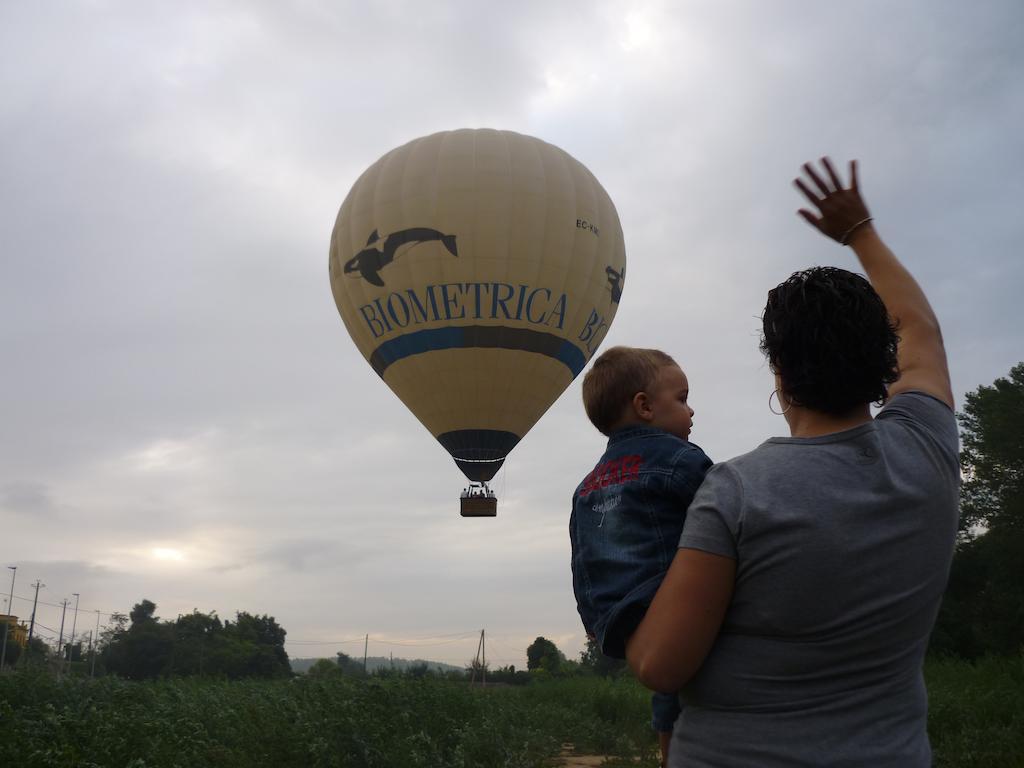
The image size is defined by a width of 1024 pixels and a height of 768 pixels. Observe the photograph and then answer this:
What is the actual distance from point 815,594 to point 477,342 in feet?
64.0

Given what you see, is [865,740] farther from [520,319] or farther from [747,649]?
[520,319]

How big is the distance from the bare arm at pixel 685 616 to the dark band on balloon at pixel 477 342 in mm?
19358

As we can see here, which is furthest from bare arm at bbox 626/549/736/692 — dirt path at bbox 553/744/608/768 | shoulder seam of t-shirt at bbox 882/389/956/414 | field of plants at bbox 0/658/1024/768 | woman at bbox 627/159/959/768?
dirt path at bbox 553/744/608/768

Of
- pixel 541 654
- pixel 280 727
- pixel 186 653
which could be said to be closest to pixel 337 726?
pixel 280 727

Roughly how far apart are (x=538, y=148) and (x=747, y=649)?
869 inches

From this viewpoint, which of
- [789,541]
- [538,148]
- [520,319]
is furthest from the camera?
[538,148]

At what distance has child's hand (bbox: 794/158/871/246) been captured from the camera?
2105 mm

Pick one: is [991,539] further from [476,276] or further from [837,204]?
[837,204]

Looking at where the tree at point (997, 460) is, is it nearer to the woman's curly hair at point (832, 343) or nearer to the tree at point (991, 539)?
the tree at point (991, 539)

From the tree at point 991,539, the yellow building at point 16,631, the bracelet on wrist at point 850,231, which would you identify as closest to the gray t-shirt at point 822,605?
the bracelet on wrist at point 850,231

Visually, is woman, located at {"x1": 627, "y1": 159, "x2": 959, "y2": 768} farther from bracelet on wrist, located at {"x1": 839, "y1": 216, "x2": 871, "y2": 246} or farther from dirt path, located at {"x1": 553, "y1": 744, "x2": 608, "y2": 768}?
dirt path, located at {"x1": 553, "y1": 744, "x2": 608, "y2": 768}

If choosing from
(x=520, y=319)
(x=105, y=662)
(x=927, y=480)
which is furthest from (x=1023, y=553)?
(x=105, y=662)

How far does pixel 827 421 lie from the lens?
1.74 m

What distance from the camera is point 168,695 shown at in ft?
52.5
